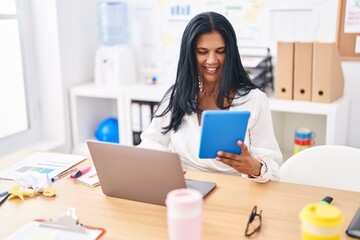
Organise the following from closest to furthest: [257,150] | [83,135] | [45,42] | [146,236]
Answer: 1. [146,236]
2. [257,150]
3. [45,42]
4. [83,135]

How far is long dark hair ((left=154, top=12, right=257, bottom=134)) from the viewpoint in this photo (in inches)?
70.9

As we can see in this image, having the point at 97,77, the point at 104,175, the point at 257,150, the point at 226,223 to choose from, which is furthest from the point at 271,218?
the point at 97,77

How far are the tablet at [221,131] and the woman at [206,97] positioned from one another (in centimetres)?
38

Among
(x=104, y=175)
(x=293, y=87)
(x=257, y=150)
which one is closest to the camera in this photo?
(x=104, y=175)

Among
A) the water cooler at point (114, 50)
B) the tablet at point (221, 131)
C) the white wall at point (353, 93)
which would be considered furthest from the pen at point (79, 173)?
the white wall at point (353, 93)

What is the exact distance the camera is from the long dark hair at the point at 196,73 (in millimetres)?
1802

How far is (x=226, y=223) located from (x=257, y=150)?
1.59 ft

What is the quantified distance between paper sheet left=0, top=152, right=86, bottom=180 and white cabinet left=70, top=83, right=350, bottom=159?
3.68 ft

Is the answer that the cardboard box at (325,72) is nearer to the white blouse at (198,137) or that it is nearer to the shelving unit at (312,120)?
the shelving unit at (312,120)

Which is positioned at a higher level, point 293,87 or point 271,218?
point 293,87

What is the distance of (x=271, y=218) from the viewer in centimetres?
133

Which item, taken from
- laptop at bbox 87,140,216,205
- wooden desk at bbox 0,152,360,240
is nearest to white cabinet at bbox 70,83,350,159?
wooden desk at bbox 0,152,360,240

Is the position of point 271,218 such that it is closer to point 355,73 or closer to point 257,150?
point 257,150

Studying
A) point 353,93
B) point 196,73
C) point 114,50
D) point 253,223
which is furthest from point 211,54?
point 114,50
